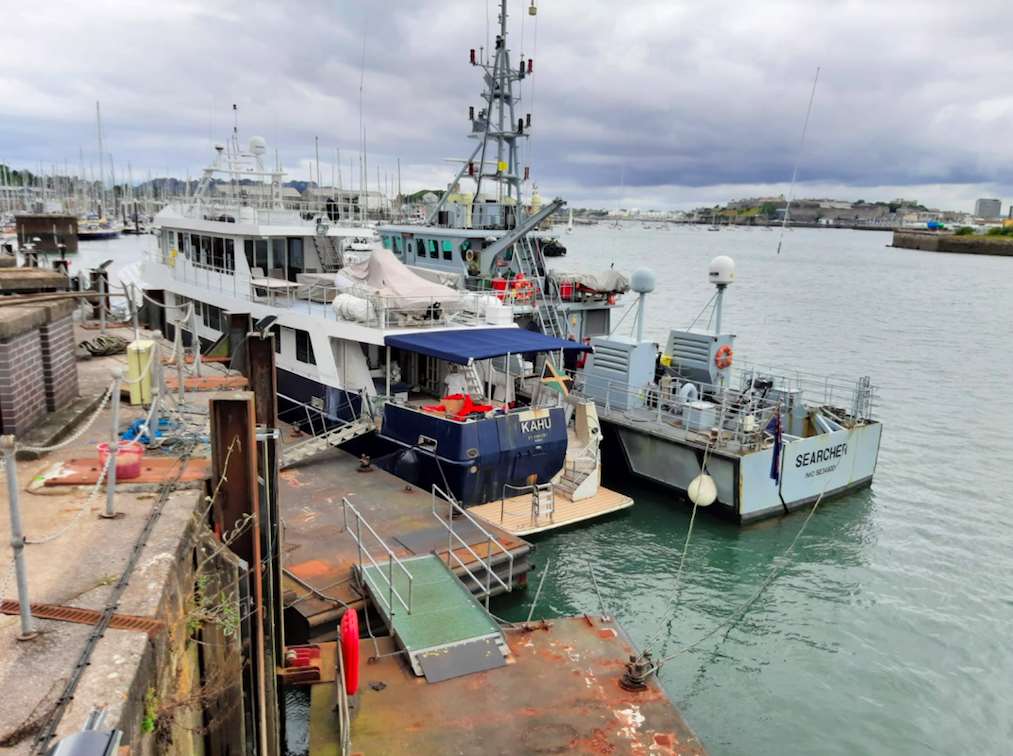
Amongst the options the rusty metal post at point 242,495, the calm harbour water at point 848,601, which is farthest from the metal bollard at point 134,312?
the calm harbour water at point 848,601

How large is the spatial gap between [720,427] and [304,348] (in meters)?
10.2

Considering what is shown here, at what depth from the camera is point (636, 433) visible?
58.4 feet

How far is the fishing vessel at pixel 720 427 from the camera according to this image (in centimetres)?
1630

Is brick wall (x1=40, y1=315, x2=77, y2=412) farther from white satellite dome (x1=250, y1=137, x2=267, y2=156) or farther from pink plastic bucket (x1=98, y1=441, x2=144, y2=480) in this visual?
white satellite dome (x1=250, y1=137, x2=267, y2=156)

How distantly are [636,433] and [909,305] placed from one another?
2131 inches

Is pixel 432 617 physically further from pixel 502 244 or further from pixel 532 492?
pixel 502 244

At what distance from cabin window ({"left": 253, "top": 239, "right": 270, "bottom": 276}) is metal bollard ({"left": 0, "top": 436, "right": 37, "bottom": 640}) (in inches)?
722

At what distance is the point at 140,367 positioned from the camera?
8.83 m

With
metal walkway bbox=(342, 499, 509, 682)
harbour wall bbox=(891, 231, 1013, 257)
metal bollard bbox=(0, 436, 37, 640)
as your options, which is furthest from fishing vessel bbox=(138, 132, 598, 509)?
harbour wall bbox=(891, 231, 1013, 257)

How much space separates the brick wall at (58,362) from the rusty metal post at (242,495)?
8.82 feet

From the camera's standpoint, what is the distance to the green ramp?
8.72 metres

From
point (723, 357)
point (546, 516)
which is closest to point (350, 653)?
point (546, 516)

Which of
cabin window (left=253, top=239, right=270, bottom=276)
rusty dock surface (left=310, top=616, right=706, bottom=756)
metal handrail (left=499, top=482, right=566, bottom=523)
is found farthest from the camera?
cabin window (left=253, top=239, right=270, bottom=276)

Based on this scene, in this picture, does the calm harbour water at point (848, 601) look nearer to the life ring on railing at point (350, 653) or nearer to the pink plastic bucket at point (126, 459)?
the life ring on railing at point (350, 653)
